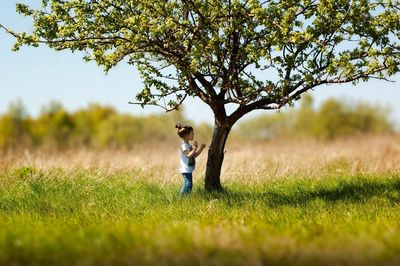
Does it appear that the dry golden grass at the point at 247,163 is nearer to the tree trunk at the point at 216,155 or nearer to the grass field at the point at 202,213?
the grass field at the point at 202,213

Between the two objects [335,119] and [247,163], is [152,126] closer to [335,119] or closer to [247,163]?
[335,119]

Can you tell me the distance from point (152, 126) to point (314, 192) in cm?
5866

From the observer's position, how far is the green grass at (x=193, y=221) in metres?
6.20

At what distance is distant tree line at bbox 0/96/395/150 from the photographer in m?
56.0

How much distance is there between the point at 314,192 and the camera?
13.4 meters

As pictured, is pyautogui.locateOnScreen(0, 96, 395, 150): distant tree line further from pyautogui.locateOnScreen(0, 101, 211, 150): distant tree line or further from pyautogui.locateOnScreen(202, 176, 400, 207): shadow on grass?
pyautogui.locateOnScreen(202, 176, 400, 207): shadow on grass

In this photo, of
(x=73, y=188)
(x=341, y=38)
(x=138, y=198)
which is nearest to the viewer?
(x=341, y=38)

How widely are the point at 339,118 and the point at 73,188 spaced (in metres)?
46.3

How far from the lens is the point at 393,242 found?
6.92 meters

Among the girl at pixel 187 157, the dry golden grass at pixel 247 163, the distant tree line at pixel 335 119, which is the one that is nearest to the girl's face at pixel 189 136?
the girl at pixel 187 157

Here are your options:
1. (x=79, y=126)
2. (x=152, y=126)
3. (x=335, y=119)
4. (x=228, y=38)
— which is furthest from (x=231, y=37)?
(x=79, y=126)

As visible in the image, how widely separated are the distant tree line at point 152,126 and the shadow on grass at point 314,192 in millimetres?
19743

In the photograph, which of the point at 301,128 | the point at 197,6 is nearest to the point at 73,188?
the point at 197,6

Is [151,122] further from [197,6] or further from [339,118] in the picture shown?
[197,6]
